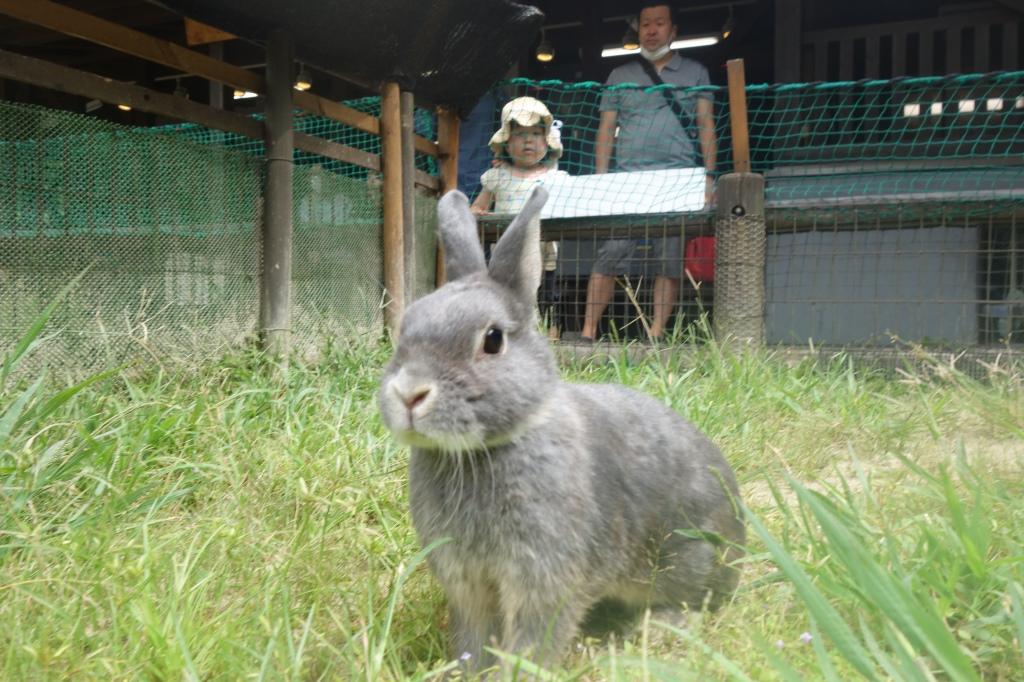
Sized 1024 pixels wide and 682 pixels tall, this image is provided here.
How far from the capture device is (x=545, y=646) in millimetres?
1508

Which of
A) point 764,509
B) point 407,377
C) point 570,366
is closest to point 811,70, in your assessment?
point 570,366

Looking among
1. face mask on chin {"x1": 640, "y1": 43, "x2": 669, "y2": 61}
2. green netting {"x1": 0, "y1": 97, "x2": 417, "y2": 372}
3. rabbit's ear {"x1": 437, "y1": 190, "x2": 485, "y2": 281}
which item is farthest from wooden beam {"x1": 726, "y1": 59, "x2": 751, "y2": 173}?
rabbit's ear {"x1": 437, "y1": 190, "x2": 485, "y2": 281}

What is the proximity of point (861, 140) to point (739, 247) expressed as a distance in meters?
3.90

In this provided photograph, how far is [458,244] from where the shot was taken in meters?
1.93

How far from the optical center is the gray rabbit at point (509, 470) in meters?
1.59

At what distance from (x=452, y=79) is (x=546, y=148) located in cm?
73

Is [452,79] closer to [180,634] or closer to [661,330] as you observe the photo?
Answer: [661,330]

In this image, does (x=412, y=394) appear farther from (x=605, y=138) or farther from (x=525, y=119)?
(x=605, y=138)

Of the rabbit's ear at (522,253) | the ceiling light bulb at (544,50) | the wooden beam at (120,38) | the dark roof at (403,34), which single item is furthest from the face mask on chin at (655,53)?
the ceiling light bulb at (544,50)

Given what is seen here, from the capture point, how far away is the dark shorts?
204 inches

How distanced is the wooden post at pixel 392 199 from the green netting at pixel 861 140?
866mm

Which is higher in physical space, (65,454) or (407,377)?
(407,377)

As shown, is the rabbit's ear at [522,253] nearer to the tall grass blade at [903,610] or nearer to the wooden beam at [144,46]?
the tall grass blade at [903,610]

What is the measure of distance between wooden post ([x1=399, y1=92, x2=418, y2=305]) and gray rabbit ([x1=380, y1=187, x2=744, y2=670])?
122 inches
